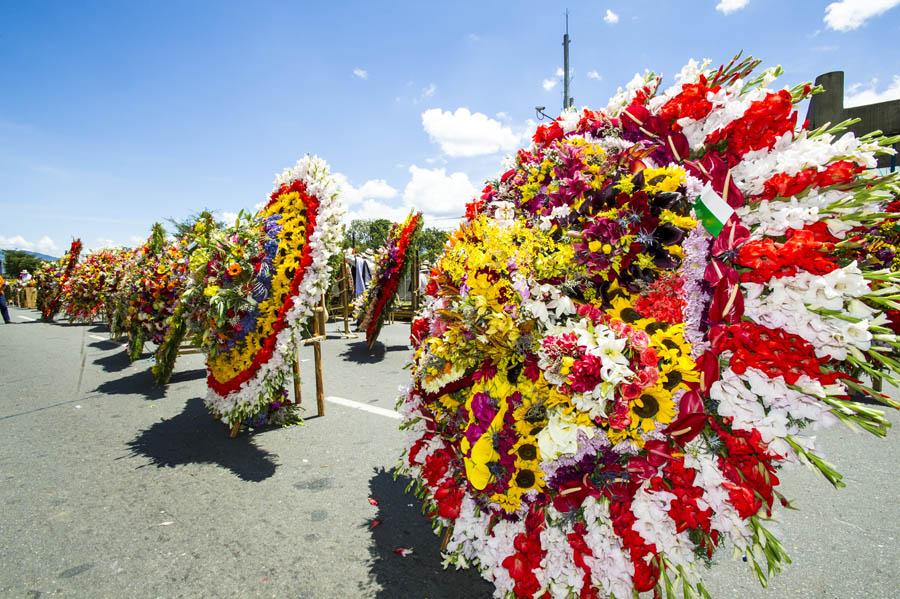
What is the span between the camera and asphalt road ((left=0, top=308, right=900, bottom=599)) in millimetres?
2670

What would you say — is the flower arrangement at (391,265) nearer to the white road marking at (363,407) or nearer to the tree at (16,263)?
the white road marking at (363,407)

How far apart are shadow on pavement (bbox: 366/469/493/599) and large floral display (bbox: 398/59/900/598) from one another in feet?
1.21

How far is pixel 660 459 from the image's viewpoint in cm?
201

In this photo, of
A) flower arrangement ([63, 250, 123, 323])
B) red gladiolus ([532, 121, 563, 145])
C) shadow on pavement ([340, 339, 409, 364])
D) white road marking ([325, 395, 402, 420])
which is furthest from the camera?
flower arrangement ([63, 250, 123, 323])

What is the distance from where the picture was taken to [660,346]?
2.03 metres

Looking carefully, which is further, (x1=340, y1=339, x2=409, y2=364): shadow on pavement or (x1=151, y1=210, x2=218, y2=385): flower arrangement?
(x1=340, y1=339, x2=409, y2=364): shadow on pavement

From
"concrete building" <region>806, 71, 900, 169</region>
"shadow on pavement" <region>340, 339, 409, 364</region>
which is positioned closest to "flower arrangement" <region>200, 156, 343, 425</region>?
"shadow on pavement" <region>340, 339, 409, 364</region>

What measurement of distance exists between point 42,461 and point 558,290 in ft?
17.8

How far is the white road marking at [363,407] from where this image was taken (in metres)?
5.62

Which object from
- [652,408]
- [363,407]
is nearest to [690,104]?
[652,408]

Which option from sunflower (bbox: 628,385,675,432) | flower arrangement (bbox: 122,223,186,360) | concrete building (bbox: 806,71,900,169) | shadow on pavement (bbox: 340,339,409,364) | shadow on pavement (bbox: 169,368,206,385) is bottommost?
shadow on pavement (bbox: 169,368,206,385)

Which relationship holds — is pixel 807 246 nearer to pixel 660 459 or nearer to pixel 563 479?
pixel 660 459

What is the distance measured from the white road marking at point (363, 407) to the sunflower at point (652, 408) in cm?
385

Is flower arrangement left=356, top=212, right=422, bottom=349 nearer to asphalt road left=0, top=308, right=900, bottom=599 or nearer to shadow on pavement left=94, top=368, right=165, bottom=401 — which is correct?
asphalt road left=0, top=308, right=900, bottom=599
